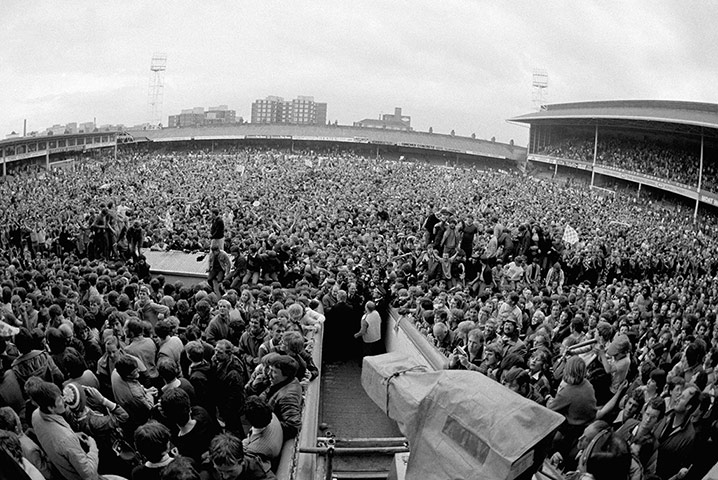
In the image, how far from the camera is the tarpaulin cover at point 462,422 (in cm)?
303

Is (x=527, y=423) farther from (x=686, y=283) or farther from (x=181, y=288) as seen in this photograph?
(x=686, y=283)

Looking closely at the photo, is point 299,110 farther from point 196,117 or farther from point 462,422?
point 462,422

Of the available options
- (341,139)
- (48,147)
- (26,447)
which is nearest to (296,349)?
(26,447)

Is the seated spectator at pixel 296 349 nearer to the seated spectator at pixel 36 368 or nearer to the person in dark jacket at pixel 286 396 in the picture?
the person in dark jacket at pixel 286 396

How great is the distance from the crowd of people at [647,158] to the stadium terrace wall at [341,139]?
11514mm

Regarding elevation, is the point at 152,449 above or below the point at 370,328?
above

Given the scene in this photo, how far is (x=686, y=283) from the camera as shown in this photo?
14.5 metres

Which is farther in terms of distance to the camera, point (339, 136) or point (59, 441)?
point (339, 136)

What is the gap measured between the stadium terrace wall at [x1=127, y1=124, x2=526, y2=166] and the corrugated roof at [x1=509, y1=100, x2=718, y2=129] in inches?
364

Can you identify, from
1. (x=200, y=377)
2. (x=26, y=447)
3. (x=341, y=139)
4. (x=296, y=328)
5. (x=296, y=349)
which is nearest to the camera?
(x=26, y=447)

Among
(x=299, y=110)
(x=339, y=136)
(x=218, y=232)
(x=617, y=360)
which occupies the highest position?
(x=299, y=110)

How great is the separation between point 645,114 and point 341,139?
33.1 m

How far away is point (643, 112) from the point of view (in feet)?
126

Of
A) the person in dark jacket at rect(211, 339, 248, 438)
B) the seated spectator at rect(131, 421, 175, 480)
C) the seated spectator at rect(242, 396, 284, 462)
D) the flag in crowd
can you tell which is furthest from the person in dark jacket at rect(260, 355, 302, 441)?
the flag in crowd
